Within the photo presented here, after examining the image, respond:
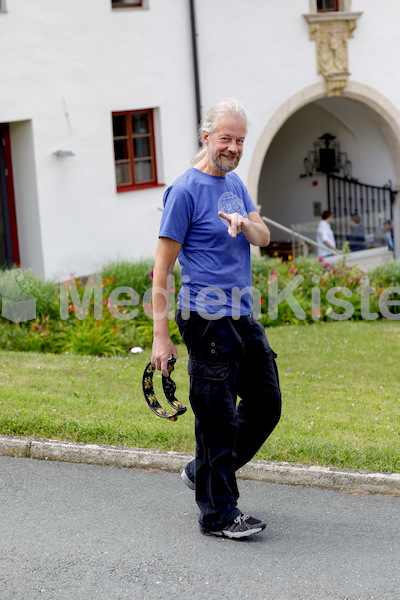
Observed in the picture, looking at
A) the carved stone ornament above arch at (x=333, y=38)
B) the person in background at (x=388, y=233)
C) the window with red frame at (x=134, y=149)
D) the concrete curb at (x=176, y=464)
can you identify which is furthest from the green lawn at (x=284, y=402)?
the person in background at (x=388, y=233)

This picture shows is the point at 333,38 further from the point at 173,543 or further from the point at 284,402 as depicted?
the point at 173,543

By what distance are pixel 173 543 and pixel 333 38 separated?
14.2m

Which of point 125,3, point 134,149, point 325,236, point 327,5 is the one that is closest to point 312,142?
point 327,5

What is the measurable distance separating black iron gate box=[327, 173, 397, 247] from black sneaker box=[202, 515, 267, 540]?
45.6 feet

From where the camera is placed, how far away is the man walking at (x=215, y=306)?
4387 millimetres

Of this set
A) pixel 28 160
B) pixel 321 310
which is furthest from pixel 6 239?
pixel 321 310

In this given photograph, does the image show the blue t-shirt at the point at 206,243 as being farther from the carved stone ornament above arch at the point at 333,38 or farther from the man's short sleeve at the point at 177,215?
the carved stone ornament above arch at the point at 333,38

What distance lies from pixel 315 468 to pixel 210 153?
6.56 feet

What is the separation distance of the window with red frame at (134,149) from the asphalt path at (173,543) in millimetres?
9918

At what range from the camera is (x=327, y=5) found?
17594 mm

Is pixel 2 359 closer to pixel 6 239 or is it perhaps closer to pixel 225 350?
pixel 225 350

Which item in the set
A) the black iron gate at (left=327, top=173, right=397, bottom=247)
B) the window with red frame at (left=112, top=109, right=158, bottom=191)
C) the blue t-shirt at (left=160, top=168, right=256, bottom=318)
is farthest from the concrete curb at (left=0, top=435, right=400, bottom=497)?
the black iron gate at (left=327, top=173, right=397, bottom=247)

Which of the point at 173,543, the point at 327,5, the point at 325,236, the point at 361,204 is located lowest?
the point at 173,543

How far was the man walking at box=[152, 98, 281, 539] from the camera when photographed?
14.4 feet
